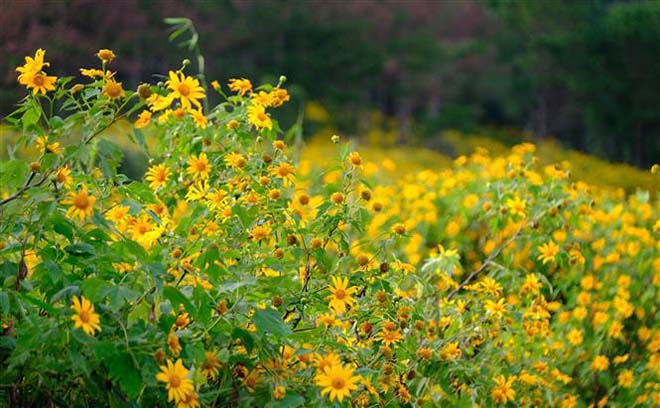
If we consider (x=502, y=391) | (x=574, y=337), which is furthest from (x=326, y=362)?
(x=574, y=337)

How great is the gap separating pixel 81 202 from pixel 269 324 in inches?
12.3

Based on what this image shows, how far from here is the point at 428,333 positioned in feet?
6.60

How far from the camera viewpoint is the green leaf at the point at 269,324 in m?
1.29

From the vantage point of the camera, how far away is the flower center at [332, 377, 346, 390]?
4.40 feet

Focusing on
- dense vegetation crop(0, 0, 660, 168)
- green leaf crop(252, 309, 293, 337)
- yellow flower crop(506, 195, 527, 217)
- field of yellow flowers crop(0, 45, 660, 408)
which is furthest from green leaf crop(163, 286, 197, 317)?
dense vegetation crop(0, 0, 660, 168)

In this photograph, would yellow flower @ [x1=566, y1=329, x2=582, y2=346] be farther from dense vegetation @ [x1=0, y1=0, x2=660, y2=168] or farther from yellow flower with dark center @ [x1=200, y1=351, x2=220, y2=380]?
dense vegetation @ [x1=0, y1=0, x2=660, y2=168]

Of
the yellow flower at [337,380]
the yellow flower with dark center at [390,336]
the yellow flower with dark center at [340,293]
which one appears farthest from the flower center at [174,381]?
the yellow flower with dark center at [390,336]

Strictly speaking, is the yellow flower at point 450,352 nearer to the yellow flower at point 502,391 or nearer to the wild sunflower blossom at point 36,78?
the yellow flower at point 502,391

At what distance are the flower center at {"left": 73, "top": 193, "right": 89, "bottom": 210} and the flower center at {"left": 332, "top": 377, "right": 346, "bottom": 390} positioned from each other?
44 cm

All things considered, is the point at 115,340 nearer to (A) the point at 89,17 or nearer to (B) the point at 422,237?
(B) the point at 422,237

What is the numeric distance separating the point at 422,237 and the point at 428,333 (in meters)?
1.18

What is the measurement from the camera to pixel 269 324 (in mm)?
1298

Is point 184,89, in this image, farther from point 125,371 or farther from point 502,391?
point 502,391

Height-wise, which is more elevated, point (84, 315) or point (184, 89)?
point (184, 89)
